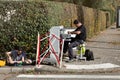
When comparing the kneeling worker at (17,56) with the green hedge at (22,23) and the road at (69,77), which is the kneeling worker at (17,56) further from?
the road at (69,77)

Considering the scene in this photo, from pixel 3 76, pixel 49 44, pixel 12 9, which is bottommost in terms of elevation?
pixel 3 76

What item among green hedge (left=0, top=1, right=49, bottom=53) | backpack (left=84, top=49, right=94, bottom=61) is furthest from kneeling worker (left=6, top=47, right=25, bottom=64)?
backpack (left=84, top=49, right=94, bottom=61)

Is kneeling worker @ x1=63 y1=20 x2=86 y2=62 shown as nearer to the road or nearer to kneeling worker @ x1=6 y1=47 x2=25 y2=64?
kneeling worker @ x1=6 y1=47 x2=25 y2=64

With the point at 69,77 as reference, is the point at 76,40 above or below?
above

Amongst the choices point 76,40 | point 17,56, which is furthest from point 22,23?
point 76,40

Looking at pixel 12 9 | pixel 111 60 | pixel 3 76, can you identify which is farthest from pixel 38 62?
pixel 111 60

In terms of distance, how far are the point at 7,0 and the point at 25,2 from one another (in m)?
0.64

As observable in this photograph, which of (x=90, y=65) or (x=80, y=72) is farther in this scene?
(x=90, y=65)

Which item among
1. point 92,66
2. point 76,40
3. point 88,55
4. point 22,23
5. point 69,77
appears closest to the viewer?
point 69,77

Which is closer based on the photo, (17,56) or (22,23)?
(17,56)

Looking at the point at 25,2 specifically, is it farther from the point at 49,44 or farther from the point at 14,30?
the point at 49,44

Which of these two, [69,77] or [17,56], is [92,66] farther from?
[17,56]

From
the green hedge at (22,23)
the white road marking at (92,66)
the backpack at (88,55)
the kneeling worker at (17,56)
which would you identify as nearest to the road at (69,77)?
the white road marking at (92,66)

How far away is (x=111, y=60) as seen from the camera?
13.6 meters
